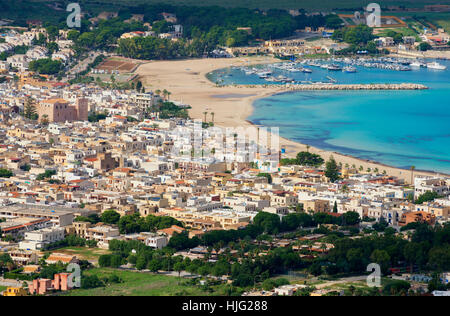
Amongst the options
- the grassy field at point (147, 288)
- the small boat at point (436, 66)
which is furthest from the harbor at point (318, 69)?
the grassy field at point (147, 288)

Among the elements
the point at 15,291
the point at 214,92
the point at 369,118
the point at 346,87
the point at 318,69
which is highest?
the point at 318,69

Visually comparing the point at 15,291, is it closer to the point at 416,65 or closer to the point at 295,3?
the point at 416,65

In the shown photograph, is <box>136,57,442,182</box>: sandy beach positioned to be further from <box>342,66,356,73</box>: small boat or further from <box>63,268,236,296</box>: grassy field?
<box>63,268,236,296</box>: grassy field

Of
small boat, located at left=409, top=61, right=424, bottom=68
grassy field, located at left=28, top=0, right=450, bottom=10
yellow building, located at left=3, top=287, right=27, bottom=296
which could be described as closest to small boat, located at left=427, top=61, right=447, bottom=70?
small boat, located at left=409, top=61, right=424, bottom=68

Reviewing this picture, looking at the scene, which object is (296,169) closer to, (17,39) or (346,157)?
(346,157)

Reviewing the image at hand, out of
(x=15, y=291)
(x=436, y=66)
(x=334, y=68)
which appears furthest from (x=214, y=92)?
(x=15, y=291)

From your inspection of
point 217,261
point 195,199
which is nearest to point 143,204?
point 195,199

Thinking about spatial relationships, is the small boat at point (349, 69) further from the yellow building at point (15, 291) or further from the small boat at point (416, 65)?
the yellow building at point (15, 291)
